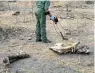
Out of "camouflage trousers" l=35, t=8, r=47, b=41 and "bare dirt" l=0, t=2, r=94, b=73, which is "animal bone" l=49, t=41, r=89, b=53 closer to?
"bare dirt" l=0, t=2, r=94, b=73

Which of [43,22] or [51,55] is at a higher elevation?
[43,22]

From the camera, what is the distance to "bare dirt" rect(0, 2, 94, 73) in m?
7.39

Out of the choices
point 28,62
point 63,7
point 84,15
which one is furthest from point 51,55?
point 63,7

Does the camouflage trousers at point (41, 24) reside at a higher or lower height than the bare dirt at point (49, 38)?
higher

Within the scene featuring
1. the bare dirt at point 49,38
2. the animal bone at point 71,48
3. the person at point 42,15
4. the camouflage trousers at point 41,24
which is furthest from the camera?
the camouflage trousers at point 41,24

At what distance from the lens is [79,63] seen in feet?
25.3

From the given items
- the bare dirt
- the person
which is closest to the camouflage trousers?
the person

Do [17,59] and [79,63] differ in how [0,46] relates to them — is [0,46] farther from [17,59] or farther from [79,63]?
[79,63]

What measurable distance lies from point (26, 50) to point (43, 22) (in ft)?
3.87

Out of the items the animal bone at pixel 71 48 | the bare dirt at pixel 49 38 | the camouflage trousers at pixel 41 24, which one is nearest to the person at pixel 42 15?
the camouflage trousers at pixel 41 24

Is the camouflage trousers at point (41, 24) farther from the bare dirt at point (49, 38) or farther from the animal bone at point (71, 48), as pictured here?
the animal bone at point (71, 48)

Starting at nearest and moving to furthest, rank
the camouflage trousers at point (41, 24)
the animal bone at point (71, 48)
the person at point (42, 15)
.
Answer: the animal bone at point (71, 48) < the person at point (42, 15) < the camouflage trousers at point (41, 24)

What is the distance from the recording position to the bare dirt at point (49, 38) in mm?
7389

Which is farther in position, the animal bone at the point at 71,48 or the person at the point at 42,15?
the person at the point at 42,15
